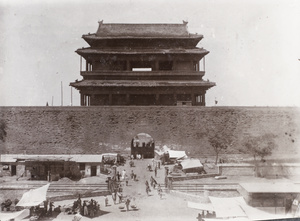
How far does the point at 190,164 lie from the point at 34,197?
17.8 feet

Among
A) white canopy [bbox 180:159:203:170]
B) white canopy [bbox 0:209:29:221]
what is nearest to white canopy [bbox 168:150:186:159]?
white canopy [bbox 180:159:203:170]

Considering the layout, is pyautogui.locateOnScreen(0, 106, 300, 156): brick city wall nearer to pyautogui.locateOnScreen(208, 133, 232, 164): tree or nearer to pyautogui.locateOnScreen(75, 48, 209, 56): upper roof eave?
pyautogui.locateOnScreen(208, 133, 232, 164): tree

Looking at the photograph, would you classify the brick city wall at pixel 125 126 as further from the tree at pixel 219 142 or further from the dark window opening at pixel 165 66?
the dark window opening at pixel 165 66

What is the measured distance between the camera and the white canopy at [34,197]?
1047 cm

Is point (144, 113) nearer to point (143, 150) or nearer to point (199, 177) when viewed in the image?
point (143, 150)

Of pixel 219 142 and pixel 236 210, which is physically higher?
pixel 219 142

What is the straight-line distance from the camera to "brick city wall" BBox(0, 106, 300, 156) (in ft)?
44.4

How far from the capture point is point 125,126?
1463cm

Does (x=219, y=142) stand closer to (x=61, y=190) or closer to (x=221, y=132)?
(x=221, y=132)

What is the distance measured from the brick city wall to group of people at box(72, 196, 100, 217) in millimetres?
3263

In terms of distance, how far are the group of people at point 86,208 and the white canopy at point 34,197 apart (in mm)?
956

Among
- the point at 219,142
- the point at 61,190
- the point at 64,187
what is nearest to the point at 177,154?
the point at 219,142

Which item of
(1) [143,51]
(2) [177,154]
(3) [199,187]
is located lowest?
(3) [199,187]

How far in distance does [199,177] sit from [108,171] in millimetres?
3139
